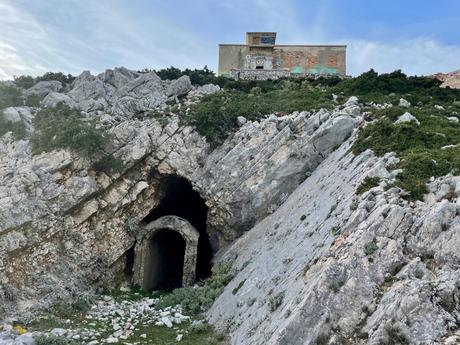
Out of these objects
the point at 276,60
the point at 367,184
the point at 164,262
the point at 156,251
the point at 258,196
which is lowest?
the point at 164,262

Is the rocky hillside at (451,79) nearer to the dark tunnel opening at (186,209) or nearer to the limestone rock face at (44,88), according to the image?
the dark tunnel opening at (186,209)

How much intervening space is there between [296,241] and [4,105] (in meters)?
18.5

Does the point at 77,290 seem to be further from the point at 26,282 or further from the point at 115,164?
the point at 115,164

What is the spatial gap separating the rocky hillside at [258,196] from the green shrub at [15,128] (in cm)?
8

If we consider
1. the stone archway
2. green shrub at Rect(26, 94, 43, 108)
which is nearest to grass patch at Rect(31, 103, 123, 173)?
green shrub at Rect(26, 94, 43, 108)

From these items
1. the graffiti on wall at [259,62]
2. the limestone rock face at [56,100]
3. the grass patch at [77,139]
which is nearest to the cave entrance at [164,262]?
the grass patch at [77,139]

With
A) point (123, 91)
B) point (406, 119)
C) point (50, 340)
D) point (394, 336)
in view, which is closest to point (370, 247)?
point (394, 336)

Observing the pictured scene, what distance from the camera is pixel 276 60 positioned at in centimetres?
3581

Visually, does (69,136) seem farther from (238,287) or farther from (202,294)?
(238,287)

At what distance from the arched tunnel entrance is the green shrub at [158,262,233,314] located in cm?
346

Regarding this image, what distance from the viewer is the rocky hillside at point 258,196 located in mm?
10086

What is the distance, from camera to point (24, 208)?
733 inches

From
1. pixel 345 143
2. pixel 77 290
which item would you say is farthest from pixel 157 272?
pixel 345 143

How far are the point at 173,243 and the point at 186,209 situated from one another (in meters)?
2.46
